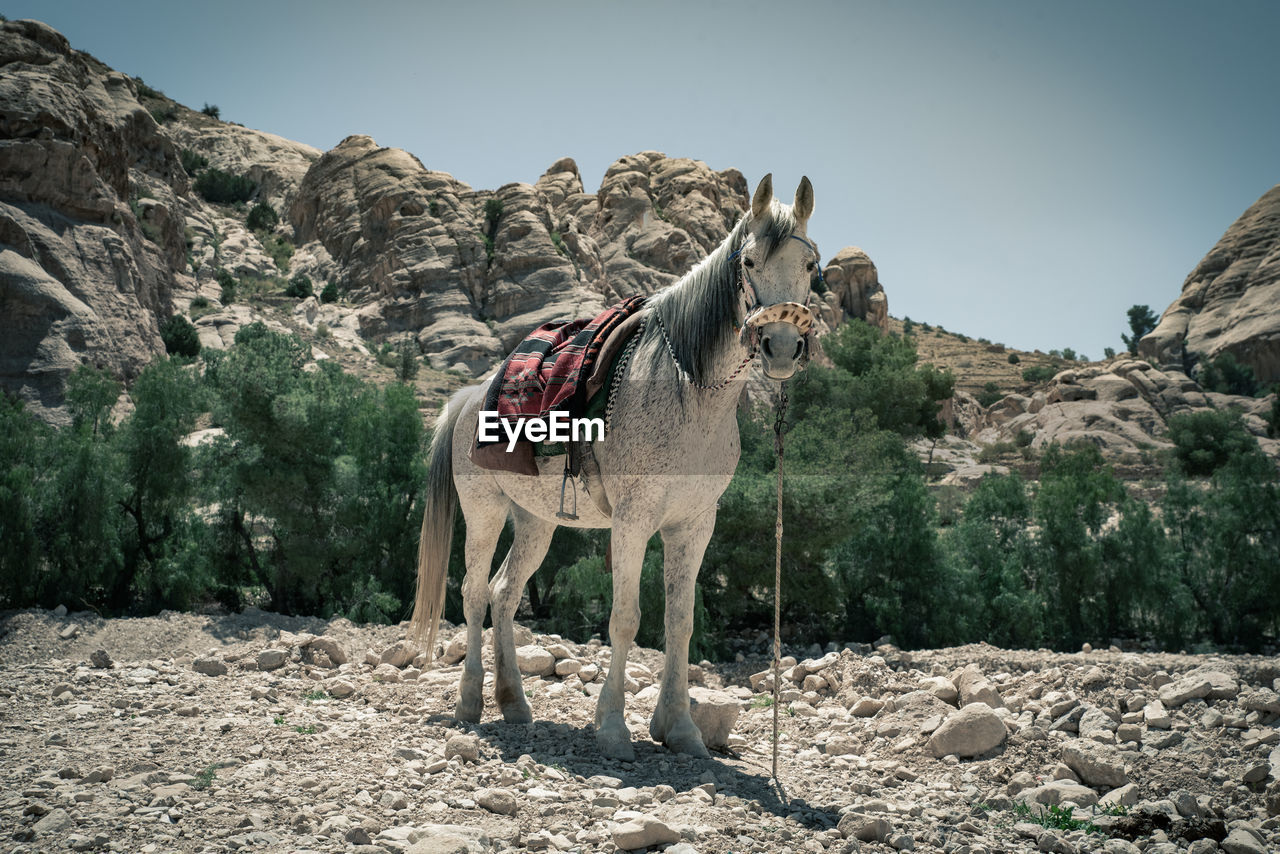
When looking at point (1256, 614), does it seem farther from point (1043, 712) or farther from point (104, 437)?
point (104, 437)

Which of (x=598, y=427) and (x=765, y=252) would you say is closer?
(x=765, y=252)

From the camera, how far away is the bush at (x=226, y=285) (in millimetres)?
39031

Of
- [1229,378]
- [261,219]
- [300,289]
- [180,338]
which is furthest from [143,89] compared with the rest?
[1229,378]

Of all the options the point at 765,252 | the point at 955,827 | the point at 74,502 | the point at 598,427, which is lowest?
the point at 955,827

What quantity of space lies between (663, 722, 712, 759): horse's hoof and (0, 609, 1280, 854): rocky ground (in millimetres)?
120

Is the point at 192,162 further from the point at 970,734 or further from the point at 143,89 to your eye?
the point at 970,734

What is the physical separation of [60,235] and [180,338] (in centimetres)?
662

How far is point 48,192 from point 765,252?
90.3 ft

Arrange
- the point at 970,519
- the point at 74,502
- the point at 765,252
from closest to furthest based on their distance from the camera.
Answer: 1. the point at 765,252
2. the point at 74,502
3. the point at 970,519

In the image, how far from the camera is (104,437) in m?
10.5

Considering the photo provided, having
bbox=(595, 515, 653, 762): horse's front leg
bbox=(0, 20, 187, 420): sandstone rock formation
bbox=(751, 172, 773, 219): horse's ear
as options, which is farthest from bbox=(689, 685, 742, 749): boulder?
bbox=(0, 20, 187, 420): sandstone rock formation

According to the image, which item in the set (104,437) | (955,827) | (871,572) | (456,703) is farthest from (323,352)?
(955,827)

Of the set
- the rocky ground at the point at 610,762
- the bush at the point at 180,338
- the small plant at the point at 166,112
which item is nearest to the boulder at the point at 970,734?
the rocky ground at the point at 610,762

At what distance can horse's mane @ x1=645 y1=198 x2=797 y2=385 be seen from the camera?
4.10 meters
